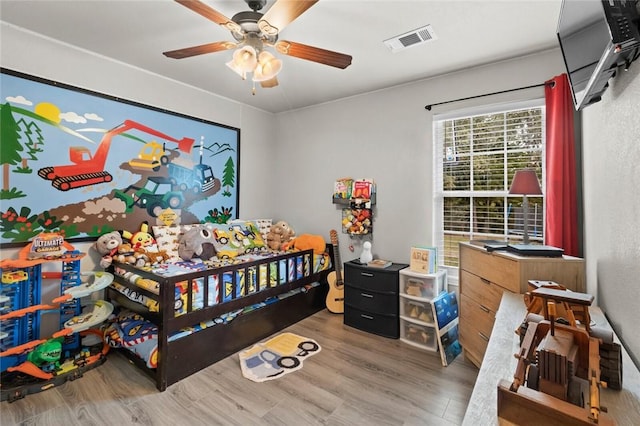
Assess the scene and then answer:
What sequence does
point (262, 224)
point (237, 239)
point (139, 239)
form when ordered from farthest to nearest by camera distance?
1. point (262, 224)
2. point (237, 239)
3. point (139, 239)

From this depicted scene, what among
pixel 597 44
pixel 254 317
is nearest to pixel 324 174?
pixel 254 317

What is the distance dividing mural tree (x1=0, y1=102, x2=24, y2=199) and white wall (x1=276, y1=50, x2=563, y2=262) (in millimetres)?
2675

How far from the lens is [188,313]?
2.14 metres

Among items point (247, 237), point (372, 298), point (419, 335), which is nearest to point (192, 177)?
point (247, 237)

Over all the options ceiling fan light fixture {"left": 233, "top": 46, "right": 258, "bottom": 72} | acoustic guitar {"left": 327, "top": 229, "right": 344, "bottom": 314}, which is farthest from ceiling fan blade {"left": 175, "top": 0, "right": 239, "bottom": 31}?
acoustic guitar {"left": 327, "top": 229, "right": 344, "bottom": 314}

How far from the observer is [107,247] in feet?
8.18

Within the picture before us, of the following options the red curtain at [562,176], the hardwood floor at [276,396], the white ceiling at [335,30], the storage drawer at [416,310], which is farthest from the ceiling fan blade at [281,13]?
the storage drawer at [416,310]

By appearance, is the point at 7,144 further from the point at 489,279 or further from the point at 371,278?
the point at 489,279

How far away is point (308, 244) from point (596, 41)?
282 cm

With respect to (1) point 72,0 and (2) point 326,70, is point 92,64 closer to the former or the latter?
(1) point 72,0

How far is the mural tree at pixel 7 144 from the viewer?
211 cm

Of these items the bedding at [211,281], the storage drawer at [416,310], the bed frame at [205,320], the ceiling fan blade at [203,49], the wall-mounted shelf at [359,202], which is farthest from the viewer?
the wall-mounted shelf at [359,202]

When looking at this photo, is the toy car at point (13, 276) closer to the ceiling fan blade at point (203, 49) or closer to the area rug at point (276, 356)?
the area rug at point (276, 356)

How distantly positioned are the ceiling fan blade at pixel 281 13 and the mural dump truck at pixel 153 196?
2.01 meters
